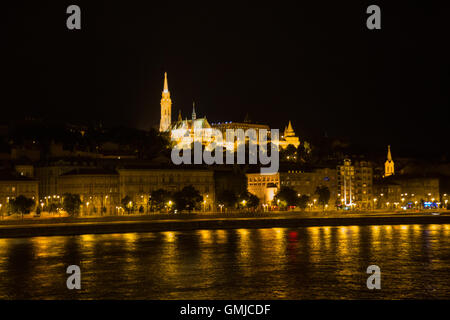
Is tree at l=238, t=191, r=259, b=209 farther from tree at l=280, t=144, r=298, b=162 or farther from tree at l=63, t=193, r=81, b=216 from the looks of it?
tree at l=280, t=144, r=298, b=162

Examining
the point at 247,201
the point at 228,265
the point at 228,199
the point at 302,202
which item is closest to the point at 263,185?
the point at 302,202

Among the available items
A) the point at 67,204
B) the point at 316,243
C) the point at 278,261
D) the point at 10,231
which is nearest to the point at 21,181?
the point at 67,204

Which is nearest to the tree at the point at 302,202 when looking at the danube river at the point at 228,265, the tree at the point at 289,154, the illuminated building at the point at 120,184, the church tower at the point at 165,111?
the illuminated building at the point at 120,184

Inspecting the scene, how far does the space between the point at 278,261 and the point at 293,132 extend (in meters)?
101

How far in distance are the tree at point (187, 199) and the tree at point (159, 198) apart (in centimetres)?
155

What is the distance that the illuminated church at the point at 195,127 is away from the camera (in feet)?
390

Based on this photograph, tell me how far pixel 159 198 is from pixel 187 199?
2669 mm

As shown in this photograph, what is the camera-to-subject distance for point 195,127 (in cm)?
12119

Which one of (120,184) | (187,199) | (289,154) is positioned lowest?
(187,199)

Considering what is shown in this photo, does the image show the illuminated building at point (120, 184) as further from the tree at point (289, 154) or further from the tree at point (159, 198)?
the tree at point (289, 154)

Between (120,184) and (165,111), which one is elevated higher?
(165,111)

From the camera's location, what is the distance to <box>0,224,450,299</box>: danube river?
22.2 m

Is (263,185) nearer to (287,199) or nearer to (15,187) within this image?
(287,199)
